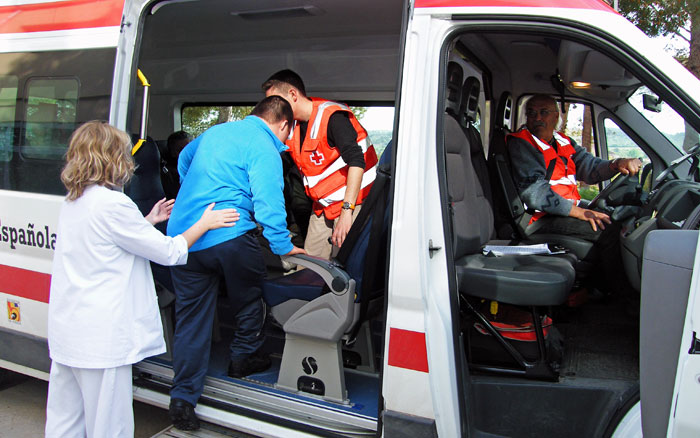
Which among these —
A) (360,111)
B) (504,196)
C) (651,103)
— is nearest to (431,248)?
(651,103)

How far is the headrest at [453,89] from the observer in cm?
307

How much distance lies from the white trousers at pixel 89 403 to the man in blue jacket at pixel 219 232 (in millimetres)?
360

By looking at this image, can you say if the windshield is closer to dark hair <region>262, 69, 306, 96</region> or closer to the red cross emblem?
the red cross emblem

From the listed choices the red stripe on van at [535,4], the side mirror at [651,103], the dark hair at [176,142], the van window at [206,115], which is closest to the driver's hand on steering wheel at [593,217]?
the side mirror at [651,103]

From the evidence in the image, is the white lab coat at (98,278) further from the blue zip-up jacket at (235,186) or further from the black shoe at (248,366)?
the black shoe at (248,366)

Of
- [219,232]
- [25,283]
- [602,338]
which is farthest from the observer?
[25,283]

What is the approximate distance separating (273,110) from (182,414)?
5.23 ft

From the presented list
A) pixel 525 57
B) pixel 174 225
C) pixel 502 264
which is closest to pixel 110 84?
pixel 174 225

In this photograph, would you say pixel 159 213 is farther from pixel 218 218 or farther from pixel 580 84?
pixel 580 84

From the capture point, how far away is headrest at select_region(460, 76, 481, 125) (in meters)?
3.45

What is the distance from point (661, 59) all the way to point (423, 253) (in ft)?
3.57

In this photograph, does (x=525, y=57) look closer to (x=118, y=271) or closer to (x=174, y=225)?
(x=174, y=225)

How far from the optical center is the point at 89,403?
2.35 m

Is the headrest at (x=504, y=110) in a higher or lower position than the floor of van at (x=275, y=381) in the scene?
higher
